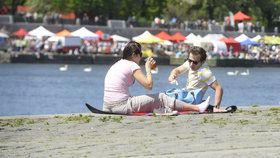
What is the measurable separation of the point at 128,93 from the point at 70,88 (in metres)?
44.3

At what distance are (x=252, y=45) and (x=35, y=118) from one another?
94623 millimetres

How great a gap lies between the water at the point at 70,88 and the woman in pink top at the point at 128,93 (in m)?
17.7

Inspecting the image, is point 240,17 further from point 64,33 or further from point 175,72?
point 175,72

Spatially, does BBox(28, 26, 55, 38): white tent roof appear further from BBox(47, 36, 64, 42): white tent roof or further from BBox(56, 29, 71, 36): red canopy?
BBox(47, 36, 64, 42): white tent roof

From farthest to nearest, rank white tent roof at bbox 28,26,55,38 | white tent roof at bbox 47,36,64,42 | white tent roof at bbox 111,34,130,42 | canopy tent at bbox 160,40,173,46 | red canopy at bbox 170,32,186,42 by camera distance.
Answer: red canopy at bbox 170,32,186,42
white tent roof at bbox 111,34,130,42
canopy tent at bbox 160,40,173,46
white tent roof at bbox 28,26,55,38
white tent roof at bbox 47,36,64,42

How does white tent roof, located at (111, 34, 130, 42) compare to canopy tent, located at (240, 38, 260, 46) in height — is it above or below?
above

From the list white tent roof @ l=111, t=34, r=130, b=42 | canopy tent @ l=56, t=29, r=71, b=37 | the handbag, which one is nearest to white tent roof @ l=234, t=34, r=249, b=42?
white tent roof @ l=111, t=34, r=130, b=42

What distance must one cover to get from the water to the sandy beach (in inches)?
739

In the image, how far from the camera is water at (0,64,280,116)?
4388cm

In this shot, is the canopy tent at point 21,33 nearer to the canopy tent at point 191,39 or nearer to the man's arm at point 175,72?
the canopy tent at point 191,39

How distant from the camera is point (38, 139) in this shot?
13.6m

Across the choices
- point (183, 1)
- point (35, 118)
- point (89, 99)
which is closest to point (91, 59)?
point (183, 1)

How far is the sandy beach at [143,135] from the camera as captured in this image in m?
12.1

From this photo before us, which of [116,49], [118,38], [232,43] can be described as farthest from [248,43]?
[116,49]
